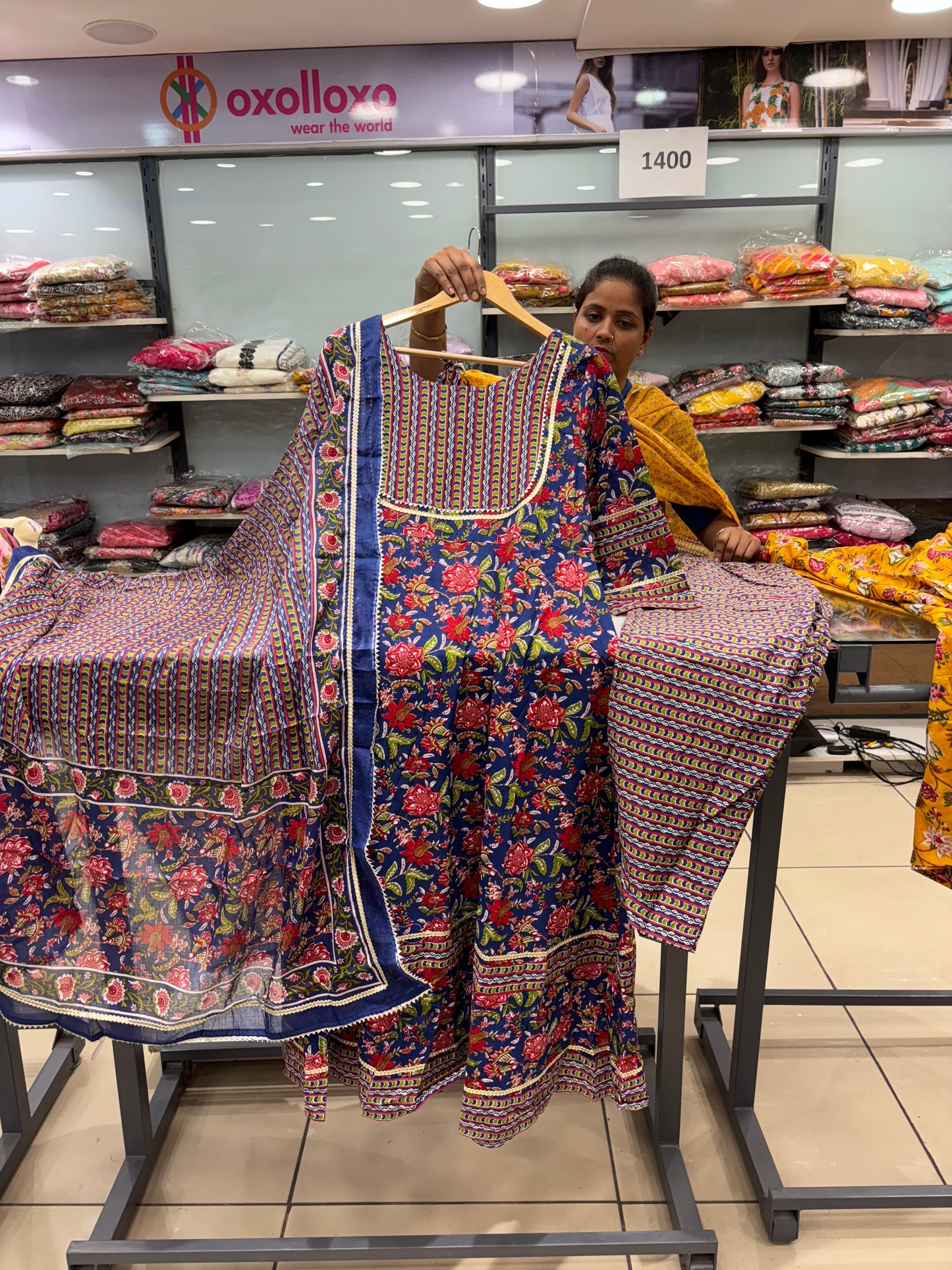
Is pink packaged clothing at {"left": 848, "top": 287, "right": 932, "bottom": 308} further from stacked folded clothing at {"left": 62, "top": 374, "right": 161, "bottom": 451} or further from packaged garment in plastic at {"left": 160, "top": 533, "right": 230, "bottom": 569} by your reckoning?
stacked folded clothing at {"left": 62, "top": 374, "right": 161, "bottom": 451}

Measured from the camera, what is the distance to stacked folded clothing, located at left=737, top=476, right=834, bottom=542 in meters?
3.49

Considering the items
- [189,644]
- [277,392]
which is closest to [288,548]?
[189,644]

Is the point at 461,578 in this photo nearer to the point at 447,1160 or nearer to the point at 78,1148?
the point at 447,1160

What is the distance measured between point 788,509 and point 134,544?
243 centimetres

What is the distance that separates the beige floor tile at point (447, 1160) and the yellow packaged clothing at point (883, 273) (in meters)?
2.79

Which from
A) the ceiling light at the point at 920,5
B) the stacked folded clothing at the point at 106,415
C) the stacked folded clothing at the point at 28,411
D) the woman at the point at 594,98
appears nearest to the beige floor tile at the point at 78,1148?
the stacked folded clothing at the point at 106,415

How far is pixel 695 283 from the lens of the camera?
326cm

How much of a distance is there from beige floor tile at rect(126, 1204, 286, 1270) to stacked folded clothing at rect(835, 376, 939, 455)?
2.97m

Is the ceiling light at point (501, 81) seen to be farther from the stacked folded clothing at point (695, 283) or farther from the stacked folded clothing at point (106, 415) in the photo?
the stacked folded clothing at point (106, 415)

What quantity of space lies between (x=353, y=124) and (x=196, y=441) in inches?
51.2

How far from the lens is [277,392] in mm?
3307

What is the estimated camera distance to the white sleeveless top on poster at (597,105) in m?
3.38

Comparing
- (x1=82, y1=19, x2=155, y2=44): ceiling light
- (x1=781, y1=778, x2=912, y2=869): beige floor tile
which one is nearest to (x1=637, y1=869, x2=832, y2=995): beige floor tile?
(x1=781, y1=778, x2=912, y2=869): beige floor tile

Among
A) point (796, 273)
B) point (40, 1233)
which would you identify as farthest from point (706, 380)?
point (40, 1233)
